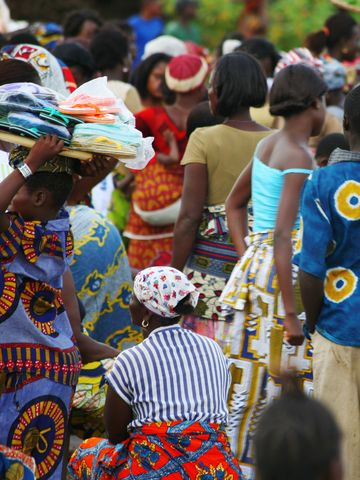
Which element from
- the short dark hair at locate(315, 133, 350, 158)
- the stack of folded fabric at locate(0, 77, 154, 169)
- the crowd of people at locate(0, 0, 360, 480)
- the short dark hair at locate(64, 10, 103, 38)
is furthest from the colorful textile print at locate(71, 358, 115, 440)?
the short dark hair at locate(64, 10, 103, 38)

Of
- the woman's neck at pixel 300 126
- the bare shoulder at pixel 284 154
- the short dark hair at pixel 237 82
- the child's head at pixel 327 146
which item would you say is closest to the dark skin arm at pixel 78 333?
the bare shoulder at pixel 284 154

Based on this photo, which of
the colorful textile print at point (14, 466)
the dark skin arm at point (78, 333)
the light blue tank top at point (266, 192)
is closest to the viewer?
the colorful textile print at point (14, 466)

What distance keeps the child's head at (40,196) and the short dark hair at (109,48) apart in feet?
14.4

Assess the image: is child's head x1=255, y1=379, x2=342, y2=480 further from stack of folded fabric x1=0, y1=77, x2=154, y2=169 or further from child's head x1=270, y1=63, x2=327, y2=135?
child's head x1=270, y1=63, x2=327, y2=135

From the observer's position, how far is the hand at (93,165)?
98.6 inches

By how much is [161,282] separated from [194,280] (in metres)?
1.10

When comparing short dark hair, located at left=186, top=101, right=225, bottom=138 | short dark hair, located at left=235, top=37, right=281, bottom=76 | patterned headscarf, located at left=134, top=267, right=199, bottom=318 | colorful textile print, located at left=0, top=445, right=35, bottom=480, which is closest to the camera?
colorful textile print, located at left=0, top=445, right=35, bottom=480

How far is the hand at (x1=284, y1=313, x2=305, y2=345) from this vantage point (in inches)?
112

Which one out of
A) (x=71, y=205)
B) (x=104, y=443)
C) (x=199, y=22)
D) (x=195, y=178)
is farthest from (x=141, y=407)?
(x=199, y=22)

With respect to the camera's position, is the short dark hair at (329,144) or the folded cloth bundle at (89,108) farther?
the short dark hair at (329,144)

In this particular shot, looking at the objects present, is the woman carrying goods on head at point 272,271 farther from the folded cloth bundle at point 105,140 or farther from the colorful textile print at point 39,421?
the colorful textile print at point 39,421

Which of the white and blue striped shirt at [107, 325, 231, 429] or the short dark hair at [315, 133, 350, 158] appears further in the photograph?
the short dark hair at [315, 133, 350, 158]

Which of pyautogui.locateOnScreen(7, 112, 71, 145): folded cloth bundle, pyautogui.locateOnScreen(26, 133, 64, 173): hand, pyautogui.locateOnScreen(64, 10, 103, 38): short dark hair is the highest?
pyautogui.locateOnScreen(7, 112, 71, 145): folded cloth bundle

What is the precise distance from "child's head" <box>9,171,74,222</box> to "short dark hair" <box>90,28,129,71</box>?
4395 mm
